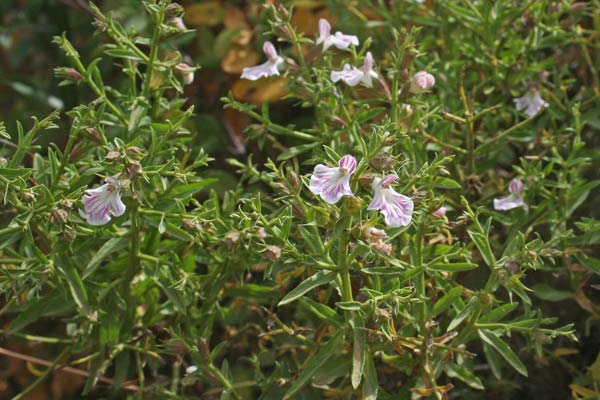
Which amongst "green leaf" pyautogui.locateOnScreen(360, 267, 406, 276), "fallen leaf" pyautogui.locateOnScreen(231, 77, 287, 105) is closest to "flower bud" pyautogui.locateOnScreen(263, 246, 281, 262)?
"green leaf" pyautogui.locateOnScreen(360, 267, 406, 276)

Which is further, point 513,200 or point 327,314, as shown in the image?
point 513,200

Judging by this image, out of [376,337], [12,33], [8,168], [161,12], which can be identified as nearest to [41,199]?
[8,168]

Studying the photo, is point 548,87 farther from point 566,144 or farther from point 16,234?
point 16,234

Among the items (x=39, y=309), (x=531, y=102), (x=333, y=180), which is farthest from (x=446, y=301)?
(x=39, y=309)

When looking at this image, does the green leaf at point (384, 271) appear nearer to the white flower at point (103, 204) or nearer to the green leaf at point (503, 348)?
the green leaf at point (503, 348)

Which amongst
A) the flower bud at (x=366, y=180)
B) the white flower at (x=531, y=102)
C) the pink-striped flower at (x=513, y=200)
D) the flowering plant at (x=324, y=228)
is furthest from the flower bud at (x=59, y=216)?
the white flower at (x=531, y=102)

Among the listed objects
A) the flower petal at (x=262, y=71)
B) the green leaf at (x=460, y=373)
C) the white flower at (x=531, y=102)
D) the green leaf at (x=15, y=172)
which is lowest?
the green leaf at (x=460, y=373)

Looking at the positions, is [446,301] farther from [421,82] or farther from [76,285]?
[76,285]
